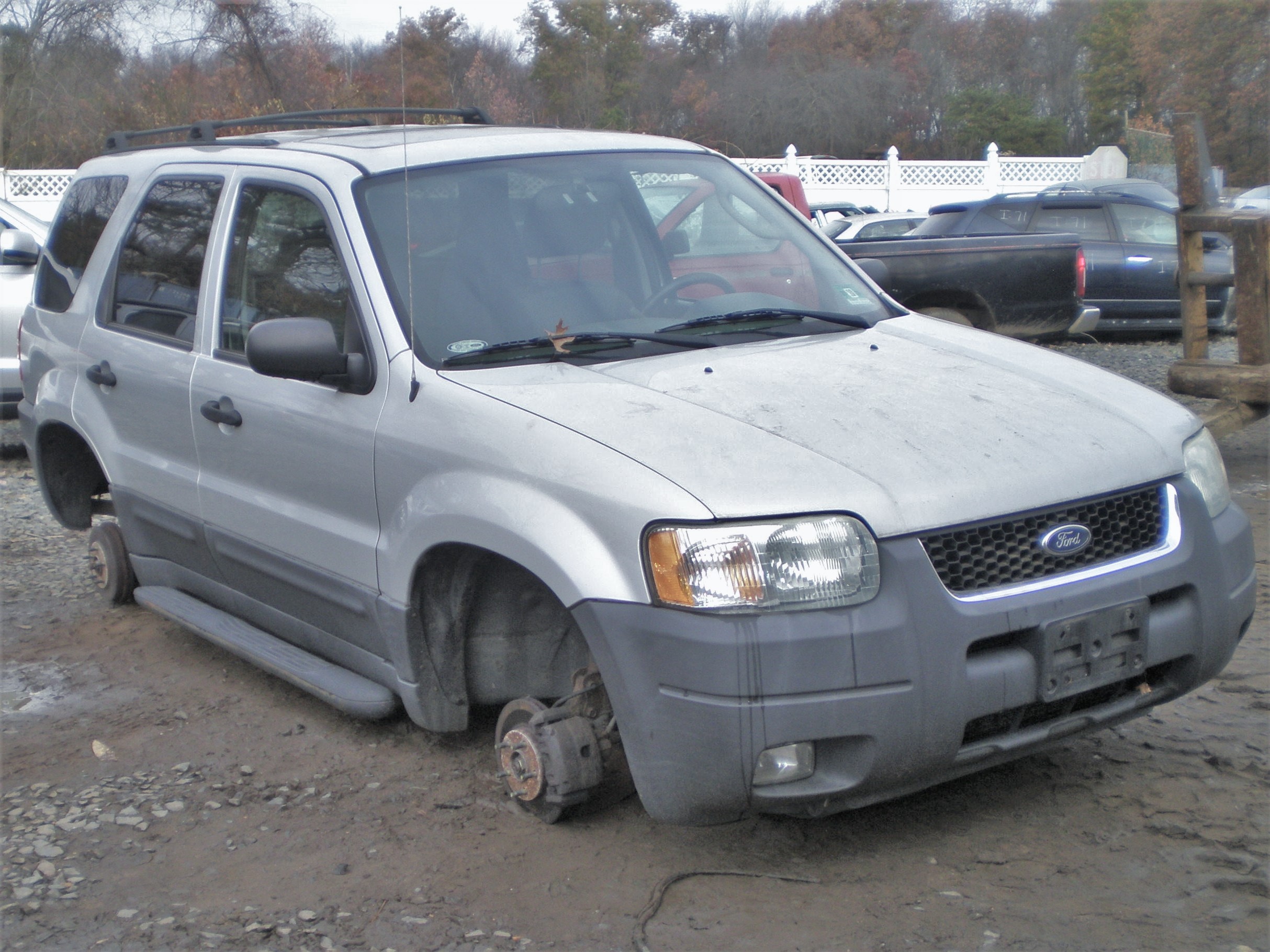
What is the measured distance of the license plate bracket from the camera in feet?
9.18

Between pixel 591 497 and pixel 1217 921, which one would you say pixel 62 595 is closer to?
pixel 591 497

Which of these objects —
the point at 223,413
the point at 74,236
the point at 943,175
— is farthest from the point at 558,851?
the point at 943,175

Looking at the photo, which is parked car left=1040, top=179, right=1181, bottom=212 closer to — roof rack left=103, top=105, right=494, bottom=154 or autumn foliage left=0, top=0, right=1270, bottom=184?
autumn foliage left=0, top=0, right=1270, bottom=184

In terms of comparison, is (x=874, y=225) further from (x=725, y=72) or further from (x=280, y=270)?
(x=280, y=270)

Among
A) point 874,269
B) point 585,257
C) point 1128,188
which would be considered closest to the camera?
point 585,257

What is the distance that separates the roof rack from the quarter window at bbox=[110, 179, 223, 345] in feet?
0.86

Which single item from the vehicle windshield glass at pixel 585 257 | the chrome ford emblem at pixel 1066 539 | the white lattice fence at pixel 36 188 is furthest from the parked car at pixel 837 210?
the chrome ford emblem at pixel 1066 539

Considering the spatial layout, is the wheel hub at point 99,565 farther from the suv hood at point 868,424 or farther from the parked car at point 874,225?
the parked car at point 874,225

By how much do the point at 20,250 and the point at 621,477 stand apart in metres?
6.02

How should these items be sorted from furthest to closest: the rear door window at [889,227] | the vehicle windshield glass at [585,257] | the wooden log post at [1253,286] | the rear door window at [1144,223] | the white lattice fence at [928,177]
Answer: the white lattice fence at [928,177] → the rear door window at [889,227] → the rear door window at [1144,223] → the wooden log post at [1253,286] → the vehicle windshield glass at [585,257]

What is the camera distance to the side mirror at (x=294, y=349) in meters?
3.32

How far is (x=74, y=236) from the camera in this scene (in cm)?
516

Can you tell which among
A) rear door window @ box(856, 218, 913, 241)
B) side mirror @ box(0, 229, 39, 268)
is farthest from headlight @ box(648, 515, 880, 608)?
rear door window @ box(856, 218, 913, 241)

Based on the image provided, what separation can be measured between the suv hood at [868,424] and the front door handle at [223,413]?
0.99 meters
